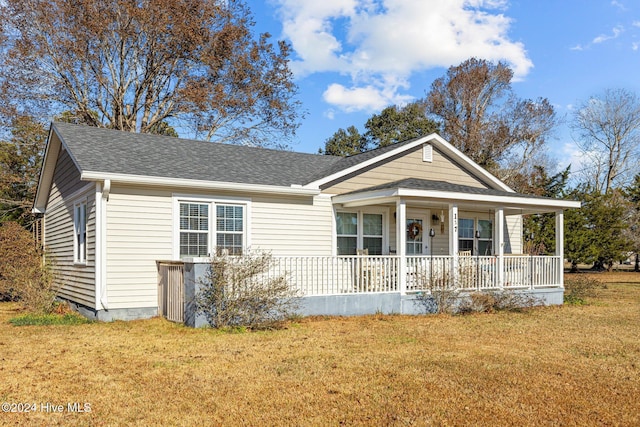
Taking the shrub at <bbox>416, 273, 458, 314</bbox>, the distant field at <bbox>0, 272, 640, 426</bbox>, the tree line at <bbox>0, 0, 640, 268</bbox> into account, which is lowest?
the distant field at <bbox>0, 272, 640, 426</bbox>

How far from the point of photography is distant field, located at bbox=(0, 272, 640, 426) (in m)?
5.02

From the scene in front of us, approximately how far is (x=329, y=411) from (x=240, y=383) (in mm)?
1413

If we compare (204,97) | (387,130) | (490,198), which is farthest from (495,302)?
(387,130)

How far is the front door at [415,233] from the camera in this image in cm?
1507

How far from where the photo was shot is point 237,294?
31.5 feet

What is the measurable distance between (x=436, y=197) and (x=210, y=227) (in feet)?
17.0

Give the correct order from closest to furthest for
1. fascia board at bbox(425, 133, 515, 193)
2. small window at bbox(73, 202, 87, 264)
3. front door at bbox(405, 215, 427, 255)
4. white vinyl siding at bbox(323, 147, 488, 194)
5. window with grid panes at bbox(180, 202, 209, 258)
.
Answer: window with grid panes at bbox(180, 202, 209, 258) < small window at bbox(73, 202, 87, 264) < white vinyl siding at bbox(323, 147, 488, 194) < front door at bbox(405, 215, 427, 255) < fascia board at bbox(425, 133, 515, 193)

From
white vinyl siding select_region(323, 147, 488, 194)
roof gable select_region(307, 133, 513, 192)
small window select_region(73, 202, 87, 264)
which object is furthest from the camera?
white vinyl siding select_region(323, 147, 488, 194)

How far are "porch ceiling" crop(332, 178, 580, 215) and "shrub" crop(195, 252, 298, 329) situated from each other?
3.57m

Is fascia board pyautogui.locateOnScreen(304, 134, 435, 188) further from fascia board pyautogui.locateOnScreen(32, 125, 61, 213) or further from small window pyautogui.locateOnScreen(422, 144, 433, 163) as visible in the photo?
fascia board pyautogui.locateOnScreen(32, 125, 61, 213)

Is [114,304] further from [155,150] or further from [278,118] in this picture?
[278,118]

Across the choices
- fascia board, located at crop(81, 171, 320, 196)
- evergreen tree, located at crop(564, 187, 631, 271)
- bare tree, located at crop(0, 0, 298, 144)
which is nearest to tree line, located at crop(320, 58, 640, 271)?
evergreen tree, located at crop(564, 187, 631, 271)

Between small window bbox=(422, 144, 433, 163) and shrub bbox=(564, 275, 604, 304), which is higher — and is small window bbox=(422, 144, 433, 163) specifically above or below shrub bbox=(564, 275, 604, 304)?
above

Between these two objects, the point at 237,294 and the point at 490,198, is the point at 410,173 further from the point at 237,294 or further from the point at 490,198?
the point at 237,294
